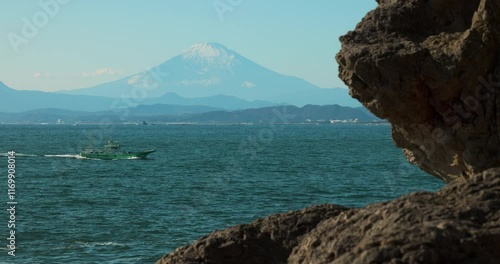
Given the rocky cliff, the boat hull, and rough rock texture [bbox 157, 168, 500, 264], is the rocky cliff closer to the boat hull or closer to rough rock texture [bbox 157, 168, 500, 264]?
rough rock texture [bbox 157, 168, 500, 264]

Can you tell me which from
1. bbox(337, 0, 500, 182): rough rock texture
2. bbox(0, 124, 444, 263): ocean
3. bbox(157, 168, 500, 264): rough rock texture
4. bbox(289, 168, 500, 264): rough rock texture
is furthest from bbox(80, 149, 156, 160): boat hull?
bbox(289, 168, 500, 264): rough rock texture

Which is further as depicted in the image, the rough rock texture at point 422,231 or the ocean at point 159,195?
the ocean at point 159,195

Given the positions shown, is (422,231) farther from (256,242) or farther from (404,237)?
(256,242)

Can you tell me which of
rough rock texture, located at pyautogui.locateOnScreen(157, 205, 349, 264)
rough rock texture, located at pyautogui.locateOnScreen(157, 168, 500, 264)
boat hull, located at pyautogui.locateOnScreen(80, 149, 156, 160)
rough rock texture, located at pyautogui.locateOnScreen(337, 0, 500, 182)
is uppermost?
rough rock texture, located at pyautogui.locateOnScreen(337, 0, 500, 182)

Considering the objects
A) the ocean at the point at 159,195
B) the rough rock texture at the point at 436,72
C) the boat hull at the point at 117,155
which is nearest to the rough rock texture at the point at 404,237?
the rough rock texture at the point at 436,72

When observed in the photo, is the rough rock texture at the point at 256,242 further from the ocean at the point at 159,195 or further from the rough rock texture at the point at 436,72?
the ocean at the point at 159,195

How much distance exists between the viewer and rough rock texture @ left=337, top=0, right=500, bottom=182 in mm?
10320

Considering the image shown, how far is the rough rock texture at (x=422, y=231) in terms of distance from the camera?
607cm

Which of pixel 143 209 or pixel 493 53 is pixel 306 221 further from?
pixel 143 209

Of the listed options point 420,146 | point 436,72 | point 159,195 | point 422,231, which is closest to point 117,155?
point 159,195

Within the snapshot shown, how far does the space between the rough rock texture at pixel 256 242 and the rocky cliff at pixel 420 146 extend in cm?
1

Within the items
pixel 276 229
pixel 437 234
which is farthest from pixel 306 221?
pixel 437 234

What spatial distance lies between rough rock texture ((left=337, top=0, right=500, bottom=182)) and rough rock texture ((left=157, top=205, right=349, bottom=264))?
2323mm

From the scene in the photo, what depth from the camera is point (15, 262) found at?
2619 centimetres
